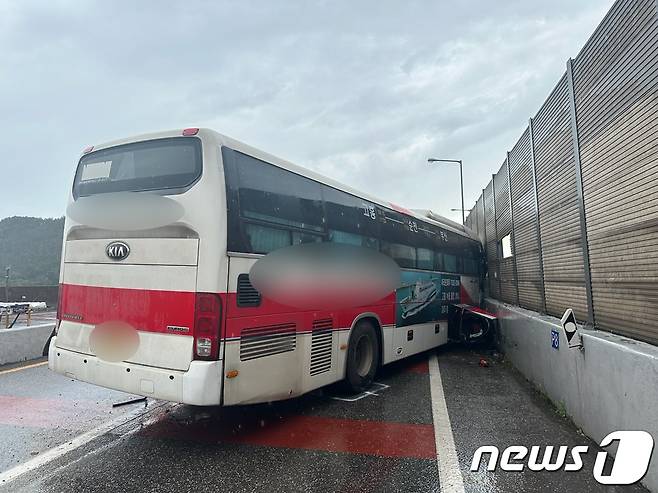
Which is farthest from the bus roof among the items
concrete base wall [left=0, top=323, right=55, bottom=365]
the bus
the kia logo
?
concrete base wall [left=0, top=323, right=55, bottom=365]

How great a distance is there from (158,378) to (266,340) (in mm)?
1131

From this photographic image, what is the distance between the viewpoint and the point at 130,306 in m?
4.44

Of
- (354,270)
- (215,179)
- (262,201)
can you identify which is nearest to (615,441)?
(354,270)

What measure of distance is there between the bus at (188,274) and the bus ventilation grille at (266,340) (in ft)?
0.04

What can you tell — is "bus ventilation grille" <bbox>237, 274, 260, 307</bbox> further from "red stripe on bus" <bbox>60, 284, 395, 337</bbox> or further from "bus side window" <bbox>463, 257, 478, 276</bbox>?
"bus side window" <bbox>463, 257, 478, 276</bbox>

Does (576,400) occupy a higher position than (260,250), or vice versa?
(260,250)

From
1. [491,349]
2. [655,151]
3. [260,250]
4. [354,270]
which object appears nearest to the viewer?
[655,151]

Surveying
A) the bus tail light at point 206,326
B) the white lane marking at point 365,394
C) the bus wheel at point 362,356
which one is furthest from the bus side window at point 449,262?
the bus tail light at point 206,326

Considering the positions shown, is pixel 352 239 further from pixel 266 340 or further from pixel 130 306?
pixel 130 306

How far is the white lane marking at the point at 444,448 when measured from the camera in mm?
3555

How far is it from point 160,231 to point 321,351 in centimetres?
253

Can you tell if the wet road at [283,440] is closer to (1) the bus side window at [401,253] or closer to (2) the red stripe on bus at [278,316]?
(2) the red stripe on bus at [278,316]

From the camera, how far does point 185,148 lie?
4.47m

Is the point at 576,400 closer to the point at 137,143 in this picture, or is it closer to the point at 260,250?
the point at 260,250
